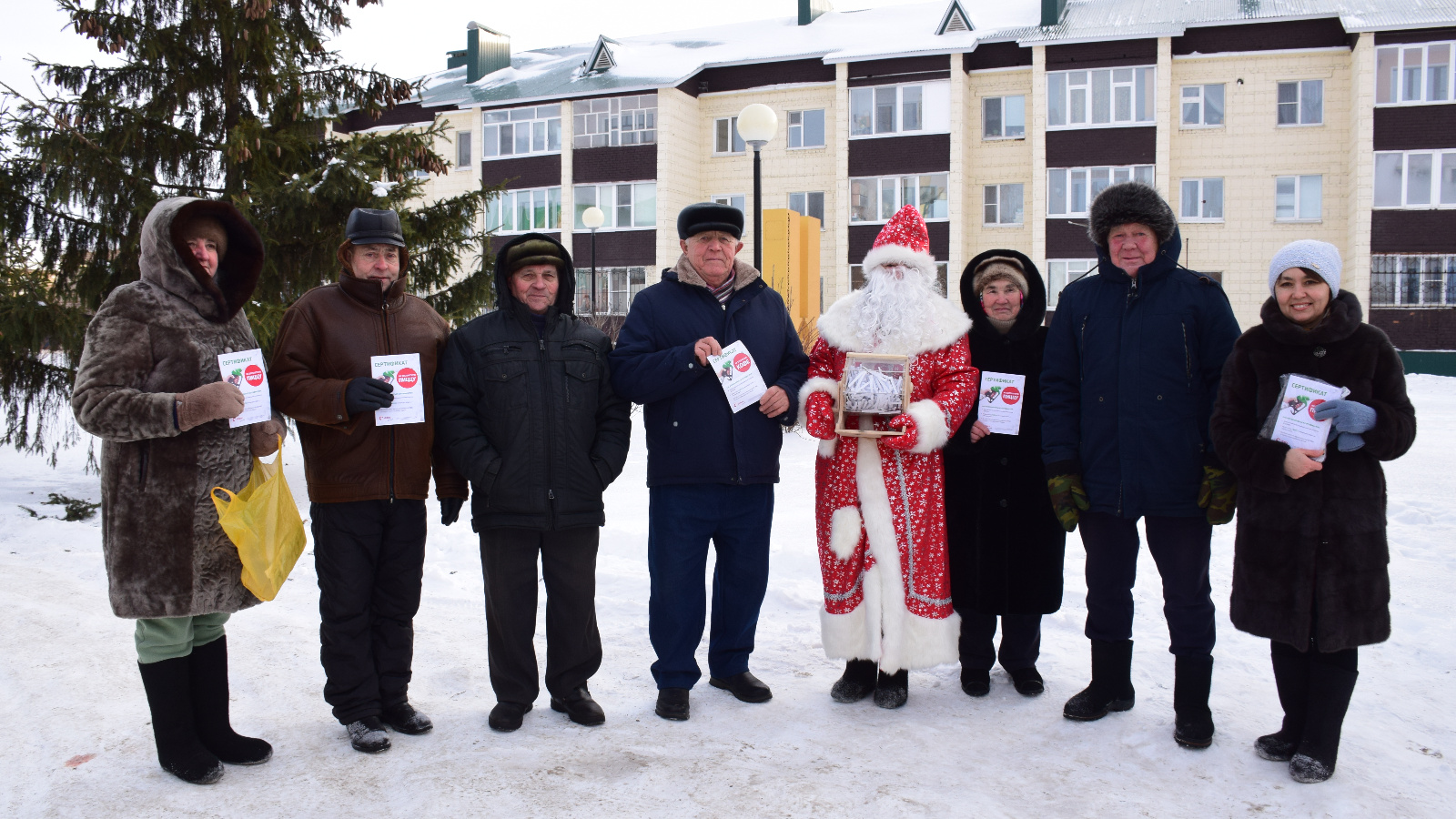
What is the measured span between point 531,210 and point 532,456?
→ 1200 inches

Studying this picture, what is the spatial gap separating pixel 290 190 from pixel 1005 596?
6.78 m

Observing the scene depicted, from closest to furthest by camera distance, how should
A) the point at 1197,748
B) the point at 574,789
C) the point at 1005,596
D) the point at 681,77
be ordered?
1. the point at 574,789
2. the point at 1197,748
3. the point at 1005,596
4. the point at 681,77

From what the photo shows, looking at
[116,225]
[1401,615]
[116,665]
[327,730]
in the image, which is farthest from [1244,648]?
[116,225]

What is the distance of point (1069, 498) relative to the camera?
4.25m

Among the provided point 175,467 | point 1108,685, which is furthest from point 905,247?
point 175,467

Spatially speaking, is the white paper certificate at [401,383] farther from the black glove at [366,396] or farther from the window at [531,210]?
the window at [531,210]

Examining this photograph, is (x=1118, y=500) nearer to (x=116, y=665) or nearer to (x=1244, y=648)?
(x=1244, y=648)

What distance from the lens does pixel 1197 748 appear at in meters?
3.88

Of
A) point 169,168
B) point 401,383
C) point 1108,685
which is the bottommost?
point 1108,685

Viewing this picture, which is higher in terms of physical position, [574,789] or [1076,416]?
[1076,416]

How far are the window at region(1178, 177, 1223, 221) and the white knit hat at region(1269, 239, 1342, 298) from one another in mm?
26623

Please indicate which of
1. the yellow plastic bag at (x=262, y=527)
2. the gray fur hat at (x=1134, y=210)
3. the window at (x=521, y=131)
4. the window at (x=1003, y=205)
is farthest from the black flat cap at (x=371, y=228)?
the window at (x=521, y=131)

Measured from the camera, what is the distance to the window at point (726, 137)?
3197 cm

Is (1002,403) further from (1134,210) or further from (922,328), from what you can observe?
(1134,210)
